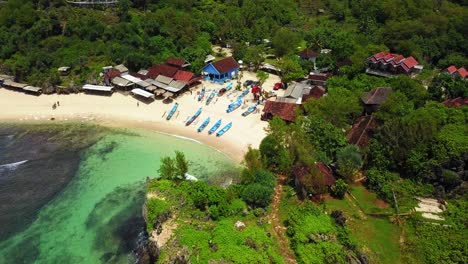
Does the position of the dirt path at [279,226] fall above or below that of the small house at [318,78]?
above

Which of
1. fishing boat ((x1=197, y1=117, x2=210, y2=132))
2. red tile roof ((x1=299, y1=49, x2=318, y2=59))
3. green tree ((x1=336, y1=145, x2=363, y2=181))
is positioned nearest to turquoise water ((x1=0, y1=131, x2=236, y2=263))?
fishing boat ((x1=197, y1=117, x2=210, y2=132))

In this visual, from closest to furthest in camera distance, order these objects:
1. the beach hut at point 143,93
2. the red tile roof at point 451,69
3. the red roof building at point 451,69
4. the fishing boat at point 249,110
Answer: the fishing boat at point 249,110
the beach hut at point 143,93
the red roof building at point 451,69
the red tile roof at point 451,69

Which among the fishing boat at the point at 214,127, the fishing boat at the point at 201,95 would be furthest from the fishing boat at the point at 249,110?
the fishing boat at the point at 201,95

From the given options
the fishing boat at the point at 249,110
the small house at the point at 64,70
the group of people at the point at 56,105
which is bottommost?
the group of people at the point at 56,105

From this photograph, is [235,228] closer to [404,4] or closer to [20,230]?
[20,230]

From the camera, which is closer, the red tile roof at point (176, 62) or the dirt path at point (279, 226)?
the dirt path at point (279, 226)

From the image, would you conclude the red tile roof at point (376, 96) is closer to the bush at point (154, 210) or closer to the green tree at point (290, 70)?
the green tree at point (290, 70)

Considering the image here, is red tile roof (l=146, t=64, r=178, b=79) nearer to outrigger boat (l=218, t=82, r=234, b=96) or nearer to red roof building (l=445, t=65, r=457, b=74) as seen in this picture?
outrigger boat (l=218, t=82, r=234, b=96)
